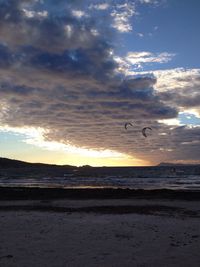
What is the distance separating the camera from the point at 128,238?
13.4 m

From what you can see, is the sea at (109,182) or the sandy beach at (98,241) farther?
the sea at (109,182)

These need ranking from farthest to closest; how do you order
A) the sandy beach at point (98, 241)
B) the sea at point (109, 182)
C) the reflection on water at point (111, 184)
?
the sea at point (109, 182) → the reflection on water at point (111, 184) → the sandy beach at point (98, 241)

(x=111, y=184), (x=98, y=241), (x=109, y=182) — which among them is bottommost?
(x=98, y=241)

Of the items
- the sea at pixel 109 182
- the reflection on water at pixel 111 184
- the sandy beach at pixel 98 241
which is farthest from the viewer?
the sea at pixel 109 182

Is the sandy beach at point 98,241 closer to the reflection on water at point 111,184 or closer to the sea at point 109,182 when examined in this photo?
the sea at point 109,182

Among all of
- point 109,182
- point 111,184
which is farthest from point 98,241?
point 109,182

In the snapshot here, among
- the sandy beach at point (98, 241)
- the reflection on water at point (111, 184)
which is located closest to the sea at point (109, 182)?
the reflection on water at point (111, 184)

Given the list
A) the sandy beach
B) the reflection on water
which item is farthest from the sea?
the sandy beach

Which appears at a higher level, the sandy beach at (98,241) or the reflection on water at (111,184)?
the reflection on water at (111,184)

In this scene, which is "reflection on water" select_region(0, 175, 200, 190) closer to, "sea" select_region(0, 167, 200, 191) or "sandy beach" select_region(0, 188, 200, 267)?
"sea" select_region(0, 167, 200, 191)

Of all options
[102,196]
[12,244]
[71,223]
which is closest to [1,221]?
[71,223]

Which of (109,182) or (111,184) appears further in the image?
(109,182)

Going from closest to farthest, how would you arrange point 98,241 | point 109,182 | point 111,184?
1. point 98,241
2. point 111,184
3. point 109,182

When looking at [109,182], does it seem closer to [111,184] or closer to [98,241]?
[111,184]
